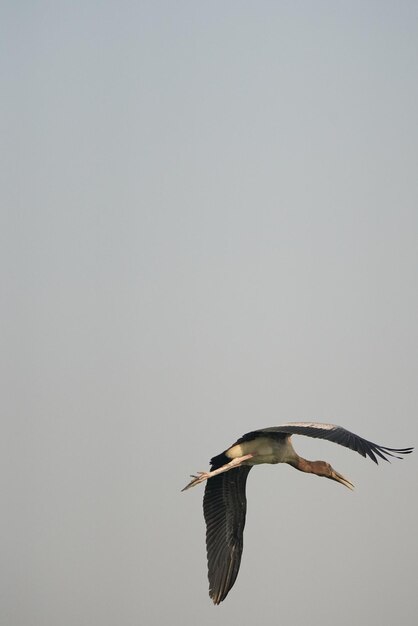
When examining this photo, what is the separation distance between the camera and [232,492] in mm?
33500

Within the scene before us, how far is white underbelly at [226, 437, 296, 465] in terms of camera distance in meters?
32.2

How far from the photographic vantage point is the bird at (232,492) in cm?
3228

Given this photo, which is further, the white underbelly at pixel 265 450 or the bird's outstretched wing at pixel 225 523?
the bird's outstretched wing at pixel 225 523

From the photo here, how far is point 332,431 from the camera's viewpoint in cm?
2905

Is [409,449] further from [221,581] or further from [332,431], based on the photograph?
[221,581]

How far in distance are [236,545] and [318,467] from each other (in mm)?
3148

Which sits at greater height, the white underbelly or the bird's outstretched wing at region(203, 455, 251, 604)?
the white underbelly

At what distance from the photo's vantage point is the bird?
106ft

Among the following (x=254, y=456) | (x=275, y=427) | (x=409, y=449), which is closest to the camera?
(x=409, y=449)

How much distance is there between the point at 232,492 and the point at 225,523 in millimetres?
873

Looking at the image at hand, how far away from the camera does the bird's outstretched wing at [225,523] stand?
3303 centimetres

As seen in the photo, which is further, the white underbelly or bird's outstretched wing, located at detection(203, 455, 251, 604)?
bird's outstretched wing, located at detection(203, 455, 251, 604)

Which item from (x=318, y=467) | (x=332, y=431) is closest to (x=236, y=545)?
Answer: (x=318, y=467)

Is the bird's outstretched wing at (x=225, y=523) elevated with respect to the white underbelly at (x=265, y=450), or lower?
lower
